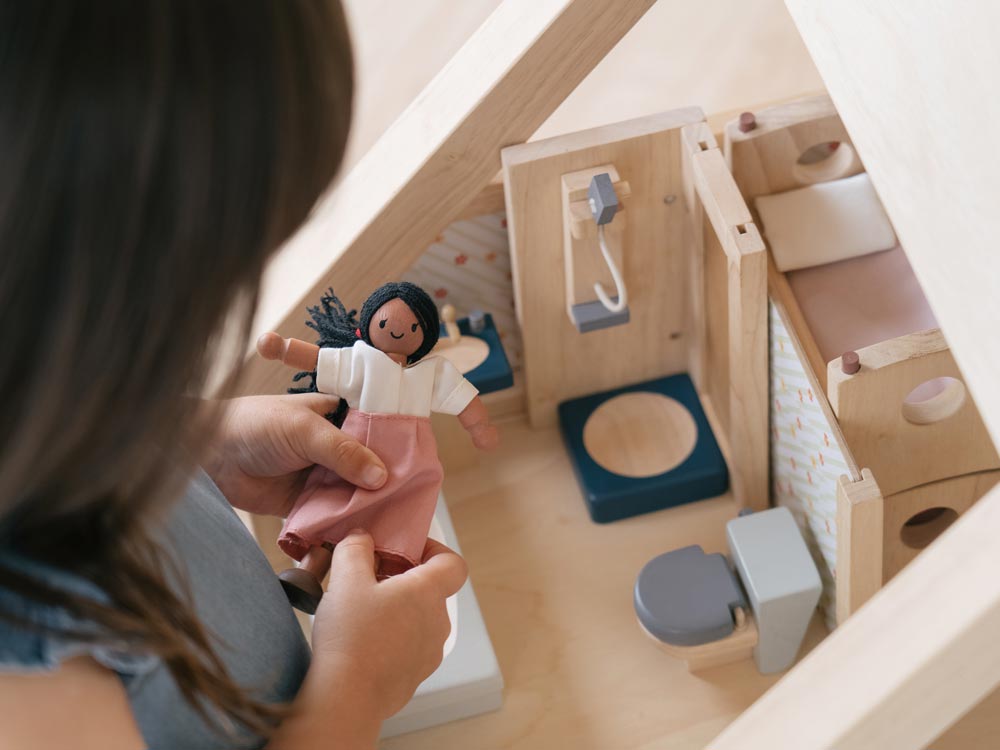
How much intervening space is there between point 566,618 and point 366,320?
32cm

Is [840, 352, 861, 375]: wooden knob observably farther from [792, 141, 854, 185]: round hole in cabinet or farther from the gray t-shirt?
the gray t-shirt

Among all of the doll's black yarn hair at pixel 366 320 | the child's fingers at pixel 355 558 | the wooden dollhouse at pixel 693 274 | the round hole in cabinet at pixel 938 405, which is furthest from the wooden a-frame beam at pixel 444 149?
the round hole in cabinet at pixel 938 405

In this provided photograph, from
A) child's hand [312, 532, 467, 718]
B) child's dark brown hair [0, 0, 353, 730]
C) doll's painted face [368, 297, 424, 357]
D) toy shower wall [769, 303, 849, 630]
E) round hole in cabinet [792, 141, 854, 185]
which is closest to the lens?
child's dark brown hair [0, 0, 353, 730]

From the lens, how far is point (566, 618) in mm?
828

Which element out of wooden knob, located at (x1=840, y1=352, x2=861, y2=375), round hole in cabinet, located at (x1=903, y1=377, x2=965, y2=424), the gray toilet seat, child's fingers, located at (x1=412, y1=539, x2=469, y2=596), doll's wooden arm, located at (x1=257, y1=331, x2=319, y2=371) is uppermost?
wooden knob, located at (x1=840, y1=352, x2=861, y2=375)

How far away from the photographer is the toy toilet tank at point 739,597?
0.74 m

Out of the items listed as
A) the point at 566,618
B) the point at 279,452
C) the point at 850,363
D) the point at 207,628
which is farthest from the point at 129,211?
the point at 566,618

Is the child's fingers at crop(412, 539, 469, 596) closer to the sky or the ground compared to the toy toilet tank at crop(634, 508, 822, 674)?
closer to the sky

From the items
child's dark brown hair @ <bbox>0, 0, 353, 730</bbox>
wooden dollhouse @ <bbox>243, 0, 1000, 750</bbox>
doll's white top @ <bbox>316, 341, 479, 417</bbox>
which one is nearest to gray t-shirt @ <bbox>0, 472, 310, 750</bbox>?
child's dark brown hair @ <bbox>0, 0, 353, 730</bbox>

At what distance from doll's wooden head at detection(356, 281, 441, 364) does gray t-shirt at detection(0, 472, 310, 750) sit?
14 centimetres

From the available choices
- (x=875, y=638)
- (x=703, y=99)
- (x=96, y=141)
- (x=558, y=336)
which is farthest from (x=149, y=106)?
(x=703, y=99)

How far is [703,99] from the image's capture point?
0.98 m

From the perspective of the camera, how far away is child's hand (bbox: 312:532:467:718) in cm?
51

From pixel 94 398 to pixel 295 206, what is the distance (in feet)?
0.27
